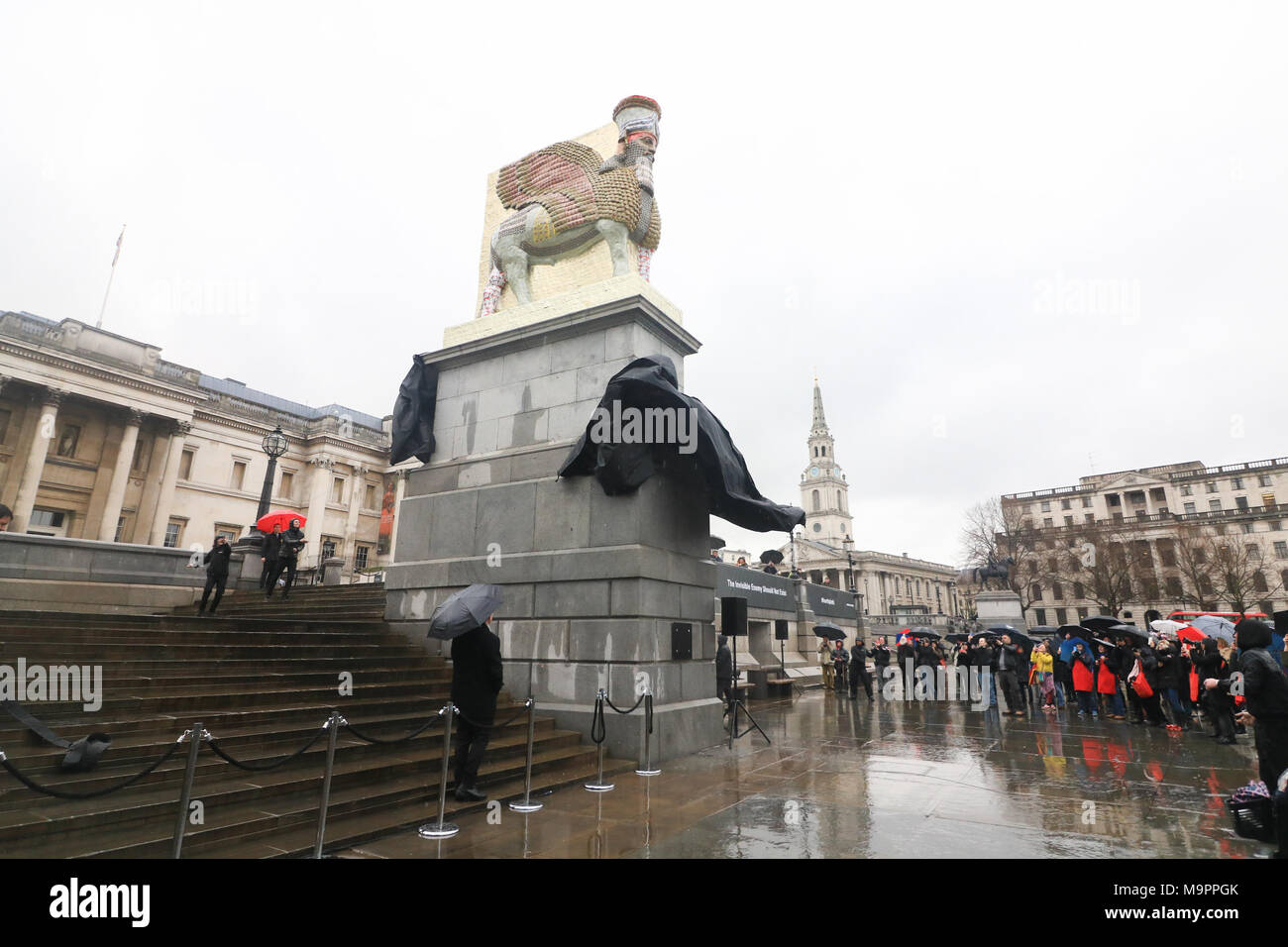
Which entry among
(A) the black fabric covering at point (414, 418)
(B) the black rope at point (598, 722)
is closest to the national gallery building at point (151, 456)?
(A) the black fabric covering at point (414, 418)

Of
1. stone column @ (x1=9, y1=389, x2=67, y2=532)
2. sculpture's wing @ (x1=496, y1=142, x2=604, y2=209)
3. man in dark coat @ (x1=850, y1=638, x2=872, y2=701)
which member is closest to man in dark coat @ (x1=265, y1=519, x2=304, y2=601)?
sculpture's wing @ (x1=496, y1=142, x2=604, y2=209)

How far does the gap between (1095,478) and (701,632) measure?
97416 mm

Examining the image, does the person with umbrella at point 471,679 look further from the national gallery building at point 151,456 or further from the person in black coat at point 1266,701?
the national gallery building at point 151,456

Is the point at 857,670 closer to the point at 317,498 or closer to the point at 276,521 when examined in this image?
the point at 276,521

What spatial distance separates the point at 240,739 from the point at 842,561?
103 meters

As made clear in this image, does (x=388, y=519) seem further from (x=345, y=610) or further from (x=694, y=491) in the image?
(x=694, y=491)

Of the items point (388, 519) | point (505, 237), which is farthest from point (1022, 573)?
point (505, 237)

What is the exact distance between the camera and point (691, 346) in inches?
444

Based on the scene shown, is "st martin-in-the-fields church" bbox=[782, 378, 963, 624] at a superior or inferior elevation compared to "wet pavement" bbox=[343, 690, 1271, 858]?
superior

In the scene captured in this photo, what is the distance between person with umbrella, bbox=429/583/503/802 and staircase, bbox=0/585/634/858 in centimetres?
30

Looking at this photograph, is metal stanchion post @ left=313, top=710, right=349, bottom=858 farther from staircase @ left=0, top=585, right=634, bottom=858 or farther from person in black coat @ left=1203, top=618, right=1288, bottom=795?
person in black coat @ left=1203, top=618, right=1288, bottom=795

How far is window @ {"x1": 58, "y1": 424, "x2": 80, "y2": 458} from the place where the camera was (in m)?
40.7

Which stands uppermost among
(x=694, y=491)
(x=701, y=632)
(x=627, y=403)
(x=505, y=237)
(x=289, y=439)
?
(x=289, y=439)

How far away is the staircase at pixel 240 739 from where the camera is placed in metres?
4.60
